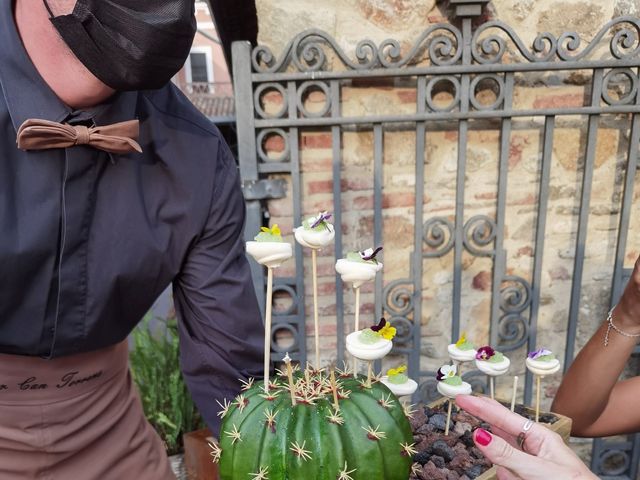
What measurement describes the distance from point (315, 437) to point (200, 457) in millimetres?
1693

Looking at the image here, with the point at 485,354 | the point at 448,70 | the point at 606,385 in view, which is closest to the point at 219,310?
the point at 485,354

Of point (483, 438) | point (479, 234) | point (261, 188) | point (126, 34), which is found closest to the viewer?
point (483, 438)

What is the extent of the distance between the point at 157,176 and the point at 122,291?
0.98 feet

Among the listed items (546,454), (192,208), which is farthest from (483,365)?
(192,208)

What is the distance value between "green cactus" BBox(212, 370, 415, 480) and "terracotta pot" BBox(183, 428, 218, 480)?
58.3 inches

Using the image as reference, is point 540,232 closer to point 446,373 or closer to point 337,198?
point 337,198

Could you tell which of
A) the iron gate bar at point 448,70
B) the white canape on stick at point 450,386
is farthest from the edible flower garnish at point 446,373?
the iron gate bar at point 448,70

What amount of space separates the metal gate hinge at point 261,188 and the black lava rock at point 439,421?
130cm

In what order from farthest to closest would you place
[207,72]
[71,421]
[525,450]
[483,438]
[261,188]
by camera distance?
[207,72], [261,188], [71,421], [525,450], [483,438]

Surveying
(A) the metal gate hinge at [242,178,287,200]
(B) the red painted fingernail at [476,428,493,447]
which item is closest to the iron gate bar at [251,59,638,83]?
(A) the metal gate hinge at [242,178,287,200]

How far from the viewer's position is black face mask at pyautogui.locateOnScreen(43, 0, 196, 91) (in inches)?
38.5

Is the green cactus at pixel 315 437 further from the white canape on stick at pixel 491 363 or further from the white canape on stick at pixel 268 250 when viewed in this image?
the white canape on stick at pixel 491 363

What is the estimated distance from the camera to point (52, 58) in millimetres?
1062

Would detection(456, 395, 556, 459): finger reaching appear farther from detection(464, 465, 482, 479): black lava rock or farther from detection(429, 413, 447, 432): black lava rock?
detection(429, 413, 447, 432): black lava rock
